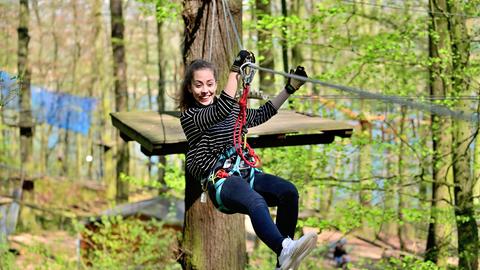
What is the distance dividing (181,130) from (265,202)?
4.69 ft

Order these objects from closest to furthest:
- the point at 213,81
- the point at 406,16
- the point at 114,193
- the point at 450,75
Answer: the point at 213,81 < the point at 450,75 < the point at 406,16 < the point at 114,193

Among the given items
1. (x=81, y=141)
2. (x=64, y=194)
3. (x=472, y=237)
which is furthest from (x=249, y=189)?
(x=81, y=141)

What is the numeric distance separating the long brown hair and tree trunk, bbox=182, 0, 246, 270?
4.27 ft

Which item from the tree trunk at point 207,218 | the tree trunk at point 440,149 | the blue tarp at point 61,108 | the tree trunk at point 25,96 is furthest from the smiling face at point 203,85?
the blue tarp at point 61,108

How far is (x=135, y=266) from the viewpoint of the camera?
28.5 ft

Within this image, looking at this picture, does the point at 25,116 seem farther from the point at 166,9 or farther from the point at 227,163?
the point at 227,163

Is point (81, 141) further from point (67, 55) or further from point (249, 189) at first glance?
point (249, 189)

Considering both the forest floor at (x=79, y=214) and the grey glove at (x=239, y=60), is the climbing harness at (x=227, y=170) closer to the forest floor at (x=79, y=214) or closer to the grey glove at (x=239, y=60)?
the grey glove at (x=239, y=60)

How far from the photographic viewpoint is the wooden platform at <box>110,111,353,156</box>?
3785 mm

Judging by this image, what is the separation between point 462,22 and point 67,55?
17516mm

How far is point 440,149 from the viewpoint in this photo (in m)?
7.41

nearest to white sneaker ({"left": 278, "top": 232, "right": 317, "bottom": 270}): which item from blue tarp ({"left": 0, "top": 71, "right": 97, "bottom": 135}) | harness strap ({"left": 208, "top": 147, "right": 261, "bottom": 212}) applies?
harness strap ({"left": 208, "top": 147, "right": 261, "bottom": 212})

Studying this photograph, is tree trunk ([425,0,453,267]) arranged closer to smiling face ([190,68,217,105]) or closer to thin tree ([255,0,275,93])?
thin tree ([255,0,275,93])

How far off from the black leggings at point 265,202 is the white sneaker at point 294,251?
0.06 metres
